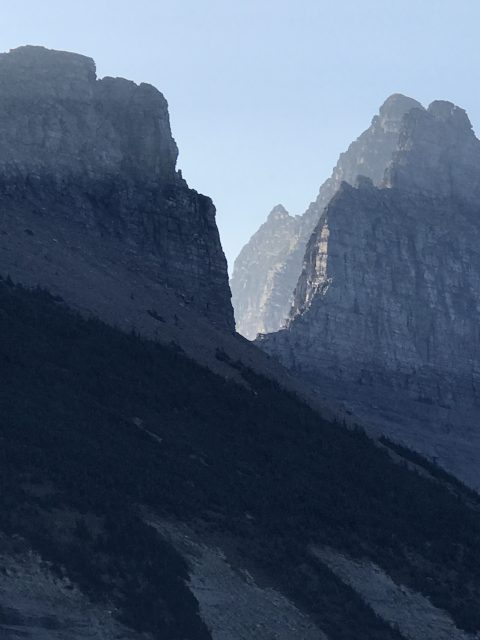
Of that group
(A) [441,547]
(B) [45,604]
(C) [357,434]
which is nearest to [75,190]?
(C) [357,434]

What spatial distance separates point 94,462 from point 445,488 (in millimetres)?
54525

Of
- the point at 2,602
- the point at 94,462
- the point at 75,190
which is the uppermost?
the point at 75,190

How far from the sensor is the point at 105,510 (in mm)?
111562

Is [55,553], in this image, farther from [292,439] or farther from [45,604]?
[292,439]

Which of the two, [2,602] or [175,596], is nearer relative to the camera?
[2,602]

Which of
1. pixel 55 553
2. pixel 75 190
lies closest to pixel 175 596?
pixel 55 553

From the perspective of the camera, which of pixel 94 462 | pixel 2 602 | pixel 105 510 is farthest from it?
pixel 94 462

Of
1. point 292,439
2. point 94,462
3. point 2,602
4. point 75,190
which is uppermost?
point 75,190

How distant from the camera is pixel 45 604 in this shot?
96250 mm

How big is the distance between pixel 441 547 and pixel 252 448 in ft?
58.1

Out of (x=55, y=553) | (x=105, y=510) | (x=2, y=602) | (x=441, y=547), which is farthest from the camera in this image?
(x=441, y=547)

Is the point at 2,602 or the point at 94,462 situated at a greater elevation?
the point at 94,462

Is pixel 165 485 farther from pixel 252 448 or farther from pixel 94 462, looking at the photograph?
pixel 252 448

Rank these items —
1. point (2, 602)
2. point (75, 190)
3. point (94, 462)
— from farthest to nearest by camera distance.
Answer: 1. point (75, 190)
2. point (94, 462)
3. point (2, 602)
